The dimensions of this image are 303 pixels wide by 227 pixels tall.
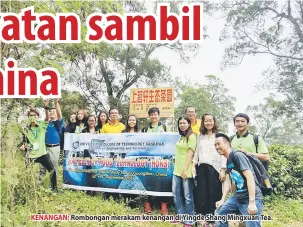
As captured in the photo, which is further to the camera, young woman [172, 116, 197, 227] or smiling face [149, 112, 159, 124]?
smiling face [149, 112, 159, 124]

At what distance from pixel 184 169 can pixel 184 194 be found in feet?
0.77

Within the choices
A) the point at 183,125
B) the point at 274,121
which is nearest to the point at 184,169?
the point at 183,125

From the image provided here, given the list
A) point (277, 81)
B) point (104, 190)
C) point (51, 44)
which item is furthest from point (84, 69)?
point (51, 44)

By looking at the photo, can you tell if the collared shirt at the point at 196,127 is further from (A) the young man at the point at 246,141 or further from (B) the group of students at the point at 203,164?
(A) the young man at the point at 246,141

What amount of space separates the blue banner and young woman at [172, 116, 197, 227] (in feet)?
0.53

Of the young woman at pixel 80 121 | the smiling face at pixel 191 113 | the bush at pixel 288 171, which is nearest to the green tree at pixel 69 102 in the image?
the young woman at pixel 80 121

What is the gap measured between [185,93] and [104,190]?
5205mm

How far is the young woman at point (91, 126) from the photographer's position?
3.77 meters

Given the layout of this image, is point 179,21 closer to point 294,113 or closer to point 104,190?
point 104,190

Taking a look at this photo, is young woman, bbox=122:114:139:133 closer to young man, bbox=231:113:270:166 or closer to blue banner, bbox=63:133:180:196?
blue banner, bbox=63:133:180:196

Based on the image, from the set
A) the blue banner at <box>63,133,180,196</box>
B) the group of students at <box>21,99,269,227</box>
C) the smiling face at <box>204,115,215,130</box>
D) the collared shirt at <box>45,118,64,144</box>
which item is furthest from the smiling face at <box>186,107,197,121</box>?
the collared shirt at <box>45,118,64,144</box>

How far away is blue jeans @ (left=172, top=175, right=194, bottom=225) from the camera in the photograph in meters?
3.06

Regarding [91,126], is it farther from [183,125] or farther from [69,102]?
[69,102]

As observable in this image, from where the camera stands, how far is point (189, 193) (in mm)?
3059
